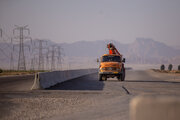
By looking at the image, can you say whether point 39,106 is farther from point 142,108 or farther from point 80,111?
point 142,108

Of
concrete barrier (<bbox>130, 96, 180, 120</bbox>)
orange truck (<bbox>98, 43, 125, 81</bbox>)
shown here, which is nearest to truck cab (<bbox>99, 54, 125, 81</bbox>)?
orange truck (<bbox>98, 43, 125, 81</bbox>)

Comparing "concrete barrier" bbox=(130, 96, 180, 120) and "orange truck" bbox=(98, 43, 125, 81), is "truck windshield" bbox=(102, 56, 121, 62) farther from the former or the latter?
"concrete barrier" bbox=(130, 96, 180, 120)

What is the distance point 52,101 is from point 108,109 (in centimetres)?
318

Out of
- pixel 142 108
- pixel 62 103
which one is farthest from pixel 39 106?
pixel 142 108

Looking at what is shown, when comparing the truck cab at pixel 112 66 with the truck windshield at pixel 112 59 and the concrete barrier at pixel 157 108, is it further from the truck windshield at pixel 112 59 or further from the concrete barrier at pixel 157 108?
the concrete barrier at pixel 157 108

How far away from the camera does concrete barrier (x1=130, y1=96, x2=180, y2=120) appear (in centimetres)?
168

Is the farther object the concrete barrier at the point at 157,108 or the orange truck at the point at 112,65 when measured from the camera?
the orange truck at the point at 112,65

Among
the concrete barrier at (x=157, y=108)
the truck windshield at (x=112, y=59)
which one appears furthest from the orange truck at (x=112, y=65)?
the concrete barrier at (x=157, y=108)

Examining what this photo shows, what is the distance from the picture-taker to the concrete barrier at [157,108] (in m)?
1.68

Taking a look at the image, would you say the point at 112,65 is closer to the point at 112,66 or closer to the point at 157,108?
the point at 112,66

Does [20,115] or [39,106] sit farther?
[39,106]

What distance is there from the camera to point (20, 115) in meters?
9.17

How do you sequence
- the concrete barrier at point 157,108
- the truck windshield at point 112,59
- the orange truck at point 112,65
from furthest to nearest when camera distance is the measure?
the truck windshield at point 112,59 < the orange truck at point 112,65 < the concrete barrier at point 157,108

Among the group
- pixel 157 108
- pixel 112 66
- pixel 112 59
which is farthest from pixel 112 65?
pixel 157 108
